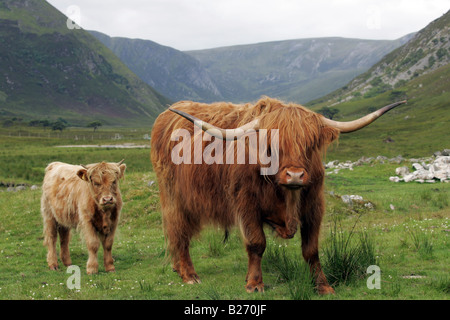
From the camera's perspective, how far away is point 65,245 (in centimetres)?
763

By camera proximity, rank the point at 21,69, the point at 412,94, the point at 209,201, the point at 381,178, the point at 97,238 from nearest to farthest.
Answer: the point at 209,201
the point at 97,238
the point at 381,178
the point at 412,94
the point at 21,69

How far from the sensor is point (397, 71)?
127875mm

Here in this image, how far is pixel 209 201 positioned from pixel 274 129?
1.42m

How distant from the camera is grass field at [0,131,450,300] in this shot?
4.85 meters

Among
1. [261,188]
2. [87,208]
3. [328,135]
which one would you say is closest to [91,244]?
[87,208]

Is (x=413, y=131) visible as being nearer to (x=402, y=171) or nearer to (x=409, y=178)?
(x=402, y=171)

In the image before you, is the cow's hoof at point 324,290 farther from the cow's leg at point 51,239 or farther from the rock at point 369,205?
the rock at point 369,205

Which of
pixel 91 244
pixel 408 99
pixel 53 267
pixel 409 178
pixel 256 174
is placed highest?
pixel 408 99

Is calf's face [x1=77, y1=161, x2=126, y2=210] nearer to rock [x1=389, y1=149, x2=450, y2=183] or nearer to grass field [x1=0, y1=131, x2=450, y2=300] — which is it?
grass field [x1=0, y1=131, x2=450, y2=300]

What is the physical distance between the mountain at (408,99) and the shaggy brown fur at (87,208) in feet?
75.3

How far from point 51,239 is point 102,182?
1782 mm

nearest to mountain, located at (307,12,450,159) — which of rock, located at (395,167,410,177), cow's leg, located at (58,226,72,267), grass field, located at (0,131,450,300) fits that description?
rock, located at (395,167,410,177)
